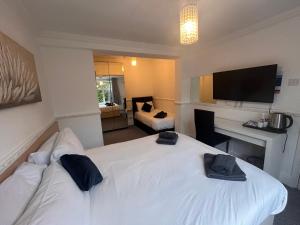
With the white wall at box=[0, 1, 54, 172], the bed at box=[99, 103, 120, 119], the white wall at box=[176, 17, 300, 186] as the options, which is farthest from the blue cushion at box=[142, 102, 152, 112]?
the white wall at box=[0, 1, 54, 172]

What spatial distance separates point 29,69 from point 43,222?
61.5 inches


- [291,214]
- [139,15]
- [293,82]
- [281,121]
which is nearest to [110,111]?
[139,15]

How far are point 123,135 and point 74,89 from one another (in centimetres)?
218

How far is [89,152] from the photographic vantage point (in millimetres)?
1775

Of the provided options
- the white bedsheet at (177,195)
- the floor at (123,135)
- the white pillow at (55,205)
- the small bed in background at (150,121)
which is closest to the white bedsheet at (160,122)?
the small bed in background at (150,121)

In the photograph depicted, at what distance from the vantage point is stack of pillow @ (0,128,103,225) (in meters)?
0.64

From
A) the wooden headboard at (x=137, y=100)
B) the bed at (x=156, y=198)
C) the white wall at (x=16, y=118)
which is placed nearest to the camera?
the bed at (x=156, y=198)

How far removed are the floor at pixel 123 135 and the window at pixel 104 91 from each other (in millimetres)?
1032

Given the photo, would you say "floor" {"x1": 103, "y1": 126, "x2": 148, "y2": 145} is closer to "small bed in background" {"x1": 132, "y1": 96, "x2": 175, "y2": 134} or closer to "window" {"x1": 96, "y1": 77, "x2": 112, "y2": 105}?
"small bed in background" {"x1": 132, "y1": 96, "x2": 175, "y2": 134}

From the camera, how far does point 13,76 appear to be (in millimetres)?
1122

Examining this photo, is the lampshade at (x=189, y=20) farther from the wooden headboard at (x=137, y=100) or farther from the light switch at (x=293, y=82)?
the wooden headboard at (x=137, y=100)

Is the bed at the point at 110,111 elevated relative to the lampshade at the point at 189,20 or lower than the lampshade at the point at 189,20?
lower

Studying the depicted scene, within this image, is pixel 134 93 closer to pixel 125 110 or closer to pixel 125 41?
pixel 125 110

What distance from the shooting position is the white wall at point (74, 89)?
2330 millimetres
